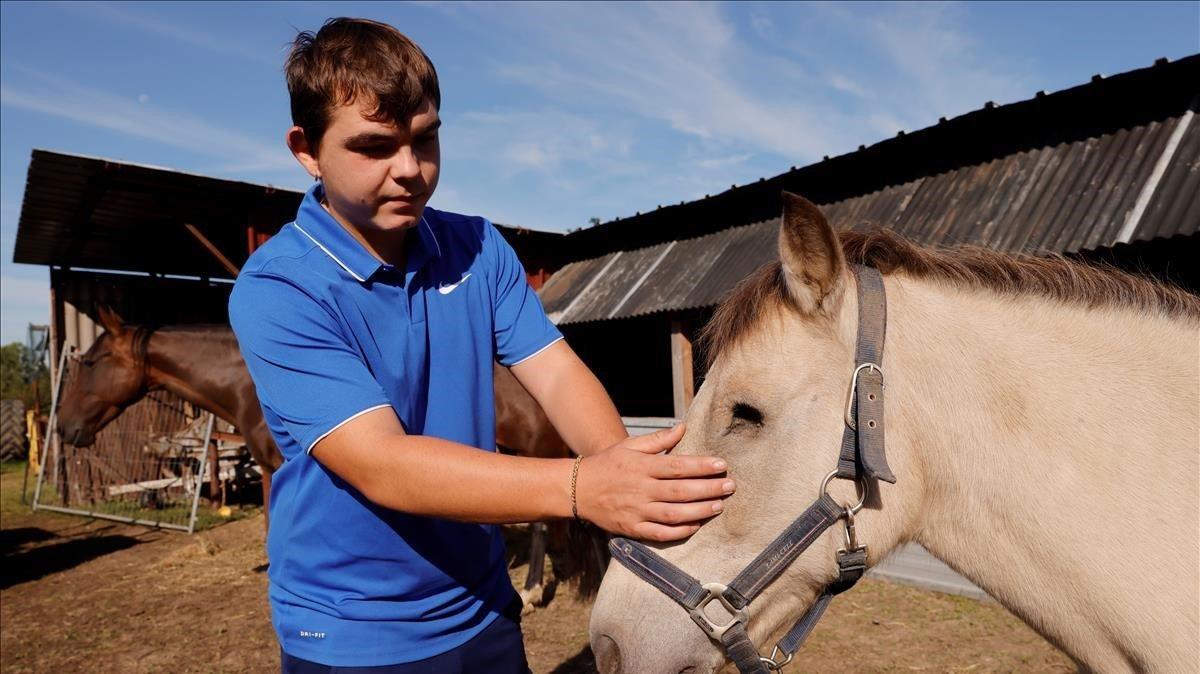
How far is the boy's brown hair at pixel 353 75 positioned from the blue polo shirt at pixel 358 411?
28 cm

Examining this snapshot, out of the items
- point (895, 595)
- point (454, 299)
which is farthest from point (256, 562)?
point (454, 299)

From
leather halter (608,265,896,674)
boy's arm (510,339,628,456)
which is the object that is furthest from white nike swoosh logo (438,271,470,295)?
leather halter (608,265,896,674)

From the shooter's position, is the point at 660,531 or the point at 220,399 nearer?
the point at 660,531

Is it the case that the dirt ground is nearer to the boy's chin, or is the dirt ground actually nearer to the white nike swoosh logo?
the white nike swoosh logo

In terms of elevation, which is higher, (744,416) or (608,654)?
(744,416)

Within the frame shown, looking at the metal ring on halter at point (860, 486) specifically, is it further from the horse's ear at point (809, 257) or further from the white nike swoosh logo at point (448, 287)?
the white nike swoosh logo at point (448, 287)

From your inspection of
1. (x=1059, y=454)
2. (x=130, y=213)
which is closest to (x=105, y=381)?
(x=130, y=213)

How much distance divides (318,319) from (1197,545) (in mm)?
1845

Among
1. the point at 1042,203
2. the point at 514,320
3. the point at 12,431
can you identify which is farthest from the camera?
the point at 12,431

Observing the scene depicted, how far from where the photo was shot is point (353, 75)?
4.71 ft

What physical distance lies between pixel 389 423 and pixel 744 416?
0.80 metres

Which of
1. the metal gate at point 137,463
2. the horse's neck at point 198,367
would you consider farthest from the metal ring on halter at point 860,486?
the metal gate at point 137,463

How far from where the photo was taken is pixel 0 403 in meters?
19.5

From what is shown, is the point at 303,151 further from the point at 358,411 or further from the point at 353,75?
the point at 358,411
